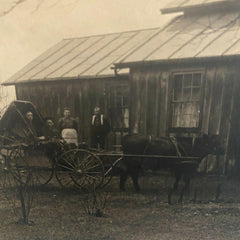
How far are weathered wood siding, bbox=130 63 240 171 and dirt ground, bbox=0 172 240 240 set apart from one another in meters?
0.39

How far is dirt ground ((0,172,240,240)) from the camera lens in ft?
6.23

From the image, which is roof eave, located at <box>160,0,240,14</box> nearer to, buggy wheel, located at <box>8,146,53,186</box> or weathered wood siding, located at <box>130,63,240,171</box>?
weathered wood siding, located at <box>130,63,240,171</box>

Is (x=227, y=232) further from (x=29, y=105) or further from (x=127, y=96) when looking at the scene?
(x=29, y=105)

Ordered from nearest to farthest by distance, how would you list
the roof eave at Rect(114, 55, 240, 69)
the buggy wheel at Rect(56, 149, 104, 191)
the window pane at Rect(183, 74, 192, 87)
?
the roof eave at Rect(114, 55, 240, 69) → the window pane at Rect(183, 74, 192, 87) → the buggy wheel at Rect(56, 149, 104, 191)

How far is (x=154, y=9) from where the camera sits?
1824 mm

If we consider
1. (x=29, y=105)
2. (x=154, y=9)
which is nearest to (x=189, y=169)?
(x=154, y=9)

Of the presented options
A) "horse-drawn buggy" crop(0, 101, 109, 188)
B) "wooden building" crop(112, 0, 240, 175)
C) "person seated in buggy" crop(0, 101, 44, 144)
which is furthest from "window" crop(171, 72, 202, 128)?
"person seated in buggy" crop(0, 101, 44, 144)

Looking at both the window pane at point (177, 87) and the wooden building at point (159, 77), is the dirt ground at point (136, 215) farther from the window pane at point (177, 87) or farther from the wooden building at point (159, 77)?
the window pane at point (177, 87)

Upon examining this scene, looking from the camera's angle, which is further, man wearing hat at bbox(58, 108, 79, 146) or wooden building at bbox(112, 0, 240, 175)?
man wearing hat at bbox(58, 108, 79, 146)

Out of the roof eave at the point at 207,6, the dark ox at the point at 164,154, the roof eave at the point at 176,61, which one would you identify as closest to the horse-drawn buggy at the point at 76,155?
the dark ox at the point at 164,154

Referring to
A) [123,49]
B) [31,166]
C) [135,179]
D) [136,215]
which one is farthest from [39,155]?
[123,49]

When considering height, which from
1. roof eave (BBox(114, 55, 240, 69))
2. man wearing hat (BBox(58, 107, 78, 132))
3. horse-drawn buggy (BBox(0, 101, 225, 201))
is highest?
roof eave (BBox(114, 55, 240, 69))

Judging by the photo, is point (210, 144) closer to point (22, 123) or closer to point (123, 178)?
point (123, 178)

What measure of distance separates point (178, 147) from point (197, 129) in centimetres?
24
